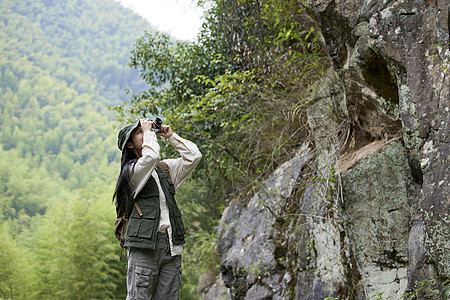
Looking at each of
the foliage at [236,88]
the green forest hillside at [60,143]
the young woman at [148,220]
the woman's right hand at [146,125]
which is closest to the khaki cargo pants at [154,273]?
the young woman at [148,220]

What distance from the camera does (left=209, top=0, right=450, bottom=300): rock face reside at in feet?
7.91

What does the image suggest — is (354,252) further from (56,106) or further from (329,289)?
(56,106)

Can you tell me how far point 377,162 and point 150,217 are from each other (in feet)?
5.60

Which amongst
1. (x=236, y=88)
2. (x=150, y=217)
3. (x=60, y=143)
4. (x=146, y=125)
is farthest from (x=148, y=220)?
(x=60, y=143)

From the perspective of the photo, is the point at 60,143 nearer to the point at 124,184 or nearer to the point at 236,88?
the point at 236,88

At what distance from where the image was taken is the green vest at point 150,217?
7.88ft

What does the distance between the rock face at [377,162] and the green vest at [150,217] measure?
1.28 metres

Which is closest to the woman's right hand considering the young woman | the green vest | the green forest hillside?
the young woman

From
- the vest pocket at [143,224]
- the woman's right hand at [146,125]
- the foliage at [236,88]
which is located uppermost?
the foliage at [236,88]

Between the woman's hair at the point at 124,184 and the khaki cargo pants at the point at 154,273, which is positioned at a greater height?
the woman's hair at the point at 124,184

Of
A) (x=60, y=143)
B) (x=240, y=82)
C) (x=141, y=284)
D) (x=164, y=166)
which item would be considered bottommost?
(x=141, y=284)

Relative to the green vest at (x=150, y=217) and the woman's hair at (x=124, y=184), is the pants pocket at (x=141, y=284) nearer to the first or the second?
the green vest at (x=150, y=217)

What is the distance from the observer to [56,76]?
47.6 meters

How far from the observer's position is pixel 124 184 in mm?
2541
